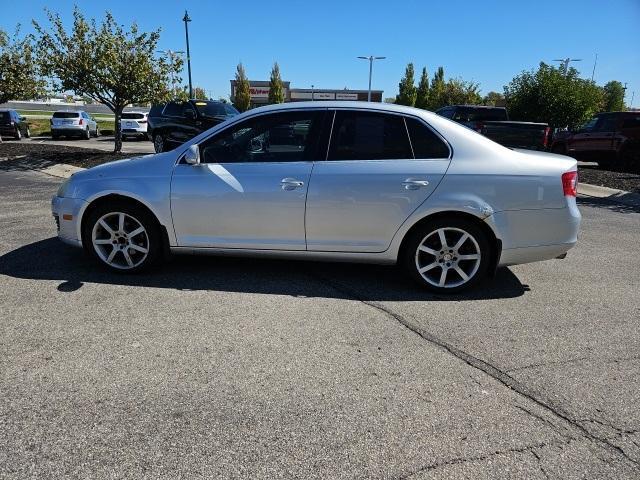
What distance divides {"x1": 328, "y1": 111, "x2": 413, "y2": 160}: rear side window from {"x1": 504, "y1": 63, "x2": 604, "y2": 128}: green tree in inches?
917

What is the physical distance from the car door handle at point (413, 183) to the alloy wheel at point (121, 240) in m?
2.46

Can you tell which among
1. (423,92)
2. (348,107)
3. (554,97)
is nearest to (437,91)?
(423,92)

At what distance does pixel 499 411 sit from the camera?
2715 millimetres

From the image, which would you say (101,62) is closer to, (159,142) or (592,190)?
(159,142)

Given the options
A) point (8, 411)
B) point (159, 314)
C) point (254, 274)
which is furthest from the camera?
point (254, 274)

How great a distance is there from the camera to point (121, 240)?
4703mm

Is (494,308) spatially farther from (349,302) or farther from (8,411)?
(8,411)

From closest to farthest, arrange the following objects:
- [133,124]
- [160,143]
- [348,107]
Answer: [348,107]
[160,143]
[133,124]

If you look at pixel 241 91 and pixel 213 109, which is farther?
pixel 241 91

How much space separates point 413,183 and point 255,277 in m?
1.76

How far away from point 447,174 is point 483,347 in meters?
1.53

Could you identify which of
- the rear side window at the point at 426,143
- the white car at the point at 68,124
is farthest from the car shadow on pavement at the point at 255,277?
the white car at the point at 68,124

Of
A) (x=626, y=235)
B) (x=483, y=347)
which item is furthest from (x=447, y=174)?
(x=626, y=235)

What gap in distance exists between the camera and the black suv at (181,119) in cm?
1435
